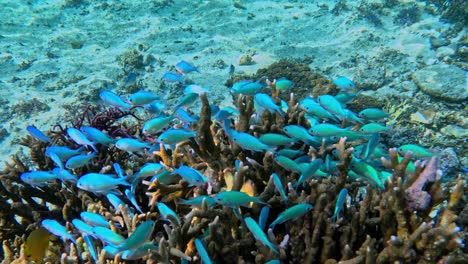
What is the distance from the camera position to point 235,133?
3457 mm

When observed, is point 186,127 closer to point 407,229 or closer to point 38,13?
point 407,229

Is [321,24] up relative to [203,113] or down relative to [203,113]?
down

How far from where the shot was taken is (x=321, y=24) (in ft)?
46.8

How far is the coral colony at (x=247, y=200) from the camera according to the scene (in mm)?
2893

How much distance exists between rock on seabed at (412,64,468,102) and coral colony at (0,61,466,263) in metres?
5.21

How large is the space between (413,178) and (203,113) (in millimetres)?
2209

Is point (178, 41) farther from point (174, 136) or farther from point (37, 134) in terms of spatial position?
point (174, 136)

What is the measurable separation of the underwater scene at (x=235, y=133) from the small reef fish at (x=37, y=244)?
1cm

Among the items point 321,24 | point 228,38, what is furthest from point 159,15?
point 321,24

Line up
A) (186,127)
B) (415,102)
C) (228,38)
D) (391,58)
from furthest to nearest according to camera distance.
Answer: (228,38)
(391,58)
(415,102)
(186,127)

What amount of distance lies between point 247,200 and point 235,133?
801 mm

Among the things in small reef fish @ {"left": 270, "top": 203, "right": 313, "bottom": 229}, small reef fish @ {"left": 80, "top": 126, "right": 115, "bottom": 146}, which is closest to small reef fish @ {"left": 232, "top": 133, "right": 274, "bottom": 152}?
small reef fish @ {"left": 270, "top": 203, "right": 313, "bottom": 229}

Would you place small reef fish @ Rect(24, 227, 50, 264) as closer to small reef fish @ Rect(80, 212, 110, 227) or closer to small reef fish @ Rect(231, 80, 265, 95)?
small reef fish @ Rect(80, 212, 110, 227)

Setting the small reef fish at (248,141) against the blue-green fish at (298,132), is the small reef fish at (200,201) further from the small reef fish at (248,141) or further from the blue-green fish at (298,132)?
the blue-green fish at (298,132)
